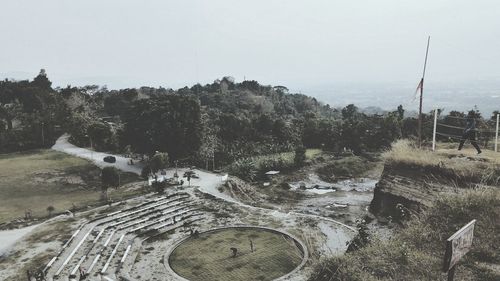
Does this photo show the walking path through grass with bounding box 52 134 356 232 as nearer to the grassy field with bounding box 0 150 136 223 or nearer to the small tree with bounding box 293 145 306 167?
the grassy field with bounding box 0 150 136 223

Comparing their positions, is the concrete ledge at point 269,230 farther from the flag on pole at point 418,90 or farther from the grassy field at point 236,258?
the flag on pole at point 418,90

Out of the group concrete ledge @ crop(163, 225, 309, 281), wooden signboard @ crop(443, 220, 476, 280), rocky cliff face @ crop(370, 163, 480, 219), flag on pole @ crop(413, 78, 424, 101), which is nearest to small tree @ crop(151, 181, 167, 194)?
concrete ledge @ crop(163, 225, 309, 281)

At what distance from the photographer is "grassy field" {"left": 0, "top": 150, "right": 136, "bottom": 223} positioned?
2681 centimetres

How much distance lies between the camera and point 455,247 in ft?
20.4

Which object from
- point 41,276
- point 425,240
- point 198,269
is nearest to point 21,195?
point 41,276

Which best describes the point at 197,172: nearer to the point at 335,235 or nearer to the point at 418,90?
the point at 335,235

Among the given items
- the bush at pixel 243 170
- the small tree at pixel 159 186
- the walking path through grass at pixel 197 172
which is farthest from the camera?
the bush at pixel 243 170

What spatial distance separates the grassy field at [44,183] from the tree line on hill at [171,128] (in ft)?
14.3

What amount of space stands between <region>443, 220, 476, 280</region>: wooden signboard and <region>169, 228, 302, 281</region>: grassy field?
10.2m

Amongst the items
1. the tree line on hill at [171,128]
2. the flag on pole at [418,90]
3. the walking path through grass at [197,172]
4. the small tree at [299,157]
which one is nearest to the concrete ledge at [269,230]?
the walking path through grass at [197,172]

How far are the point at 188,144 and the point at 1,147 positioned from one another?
23592mm

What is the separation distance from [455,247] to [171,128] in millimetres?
31270

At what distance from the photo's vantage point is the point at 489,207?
31.5 ft

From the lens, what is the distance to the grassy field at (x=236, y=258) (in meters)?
17.1
